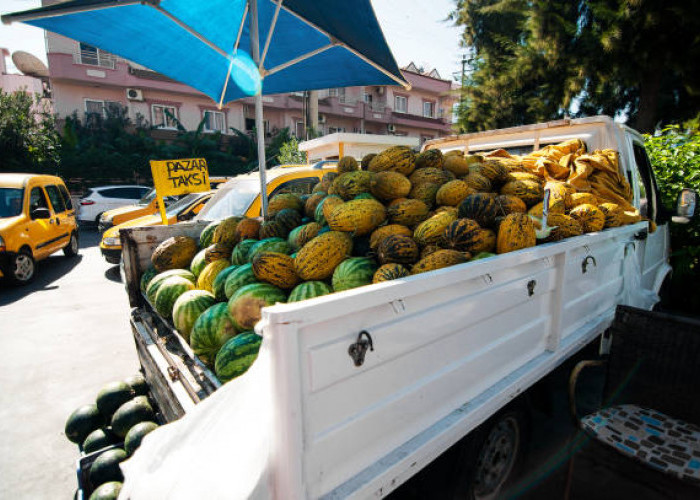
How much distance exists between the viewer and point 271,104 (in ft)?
91.1

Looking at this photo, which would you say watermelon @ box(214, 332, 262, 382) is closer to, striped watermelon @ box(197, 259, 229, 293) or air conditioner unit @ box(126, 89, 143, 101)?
striped watermelon @ box(197, 259, 229, 293)

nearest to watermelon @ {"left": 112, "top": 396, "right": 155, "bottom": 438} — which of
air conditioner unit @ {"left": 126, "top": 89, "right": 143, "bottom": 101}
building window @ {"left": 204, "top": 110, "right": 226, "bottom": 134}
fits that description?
air conditioner unit @ {"left": 126, "top": 89, "right": 143, "bottom": 101}

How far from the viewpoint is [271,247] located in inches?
118

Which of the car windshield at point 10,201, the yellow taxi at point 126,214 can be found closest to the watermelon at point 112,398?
the car windshield at point 10,201

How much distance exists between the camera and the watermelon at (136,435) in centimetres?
259

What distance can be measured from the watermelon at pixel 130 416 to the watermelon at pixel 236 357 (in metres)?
1.17

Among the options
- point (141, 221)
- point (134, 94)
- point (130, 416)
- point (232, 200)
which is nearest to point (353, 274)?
point (130, 416)

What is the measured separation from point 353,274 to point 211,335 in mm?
1013

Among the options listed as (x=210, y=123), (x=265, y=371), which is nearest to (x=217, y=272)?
(x=265, y=371)

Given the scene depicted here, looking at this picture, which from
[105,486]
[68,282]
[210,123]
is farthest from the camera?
[210,123]

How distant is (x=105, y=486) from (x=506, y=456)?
250 cm

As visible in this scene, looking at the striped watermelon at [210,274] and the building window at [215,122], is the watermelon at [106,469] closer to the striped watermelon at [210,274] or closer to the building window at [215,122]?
the striped watermelon at [210,274]

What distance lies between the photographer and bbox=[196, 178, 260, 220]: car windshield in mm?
6484

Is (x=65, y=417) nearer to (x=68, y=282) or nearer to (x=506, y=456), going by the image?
(x=506, y=456)
